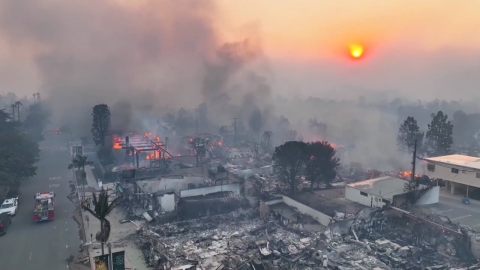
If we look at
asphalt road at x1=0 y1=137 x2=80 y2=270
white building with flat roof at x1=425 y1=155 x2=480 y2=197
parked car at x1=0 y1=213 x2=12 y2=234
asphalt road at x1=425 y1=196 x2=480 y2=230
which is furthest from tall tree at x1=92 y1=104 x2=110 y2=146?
asphalt road at x1=425 y1=196 x2=480 y2=230

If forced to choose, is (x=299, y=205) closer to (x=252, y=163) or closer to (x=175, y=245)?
(x=175, y=245)

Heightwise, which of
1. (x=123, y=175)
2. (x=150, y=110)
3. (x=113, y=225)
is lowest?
(x=113, y=225)

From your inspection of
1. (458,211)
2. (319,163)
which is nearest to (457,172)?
(458,211)

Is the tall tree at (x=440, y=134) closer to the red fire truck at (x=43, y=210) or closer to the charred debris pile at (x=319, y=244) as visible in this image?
the charred debris pile at (x=319, y=244)

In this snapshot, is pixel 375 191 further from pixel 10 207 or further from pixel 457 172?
pixel 10 207

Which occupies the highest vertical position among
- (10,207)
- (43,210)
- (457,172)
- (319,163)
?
(319,163)

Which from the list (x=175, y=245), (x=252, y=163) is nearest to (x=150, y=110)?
(x=252, y=163)
